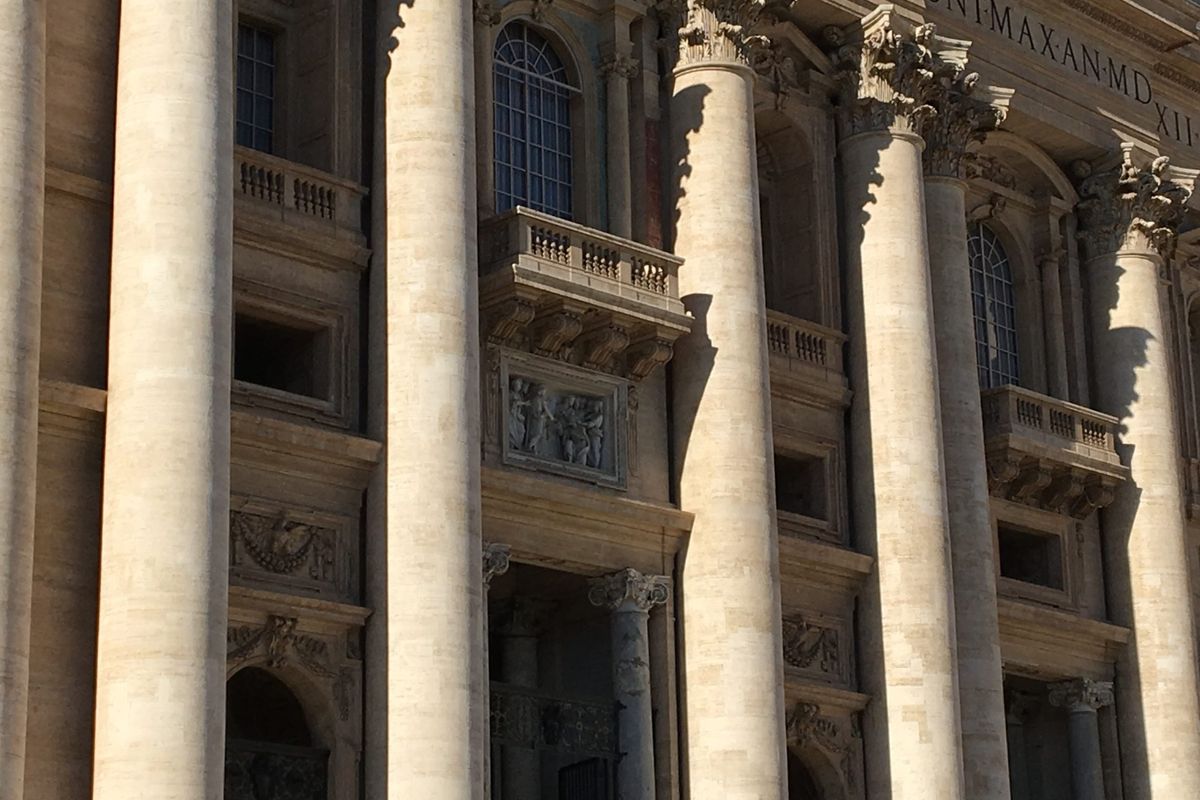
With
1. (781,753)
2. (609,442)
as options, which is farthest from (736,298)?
(781,753)

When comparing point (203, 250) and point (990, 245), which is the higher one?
point (990, 245)

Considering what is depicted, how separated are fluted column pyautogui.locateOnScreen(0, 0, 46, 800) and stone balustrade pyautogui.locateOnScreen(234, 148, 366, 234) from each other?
3.68 metres

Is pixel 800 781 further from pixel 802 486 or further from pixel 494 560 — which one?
pixel 494 560

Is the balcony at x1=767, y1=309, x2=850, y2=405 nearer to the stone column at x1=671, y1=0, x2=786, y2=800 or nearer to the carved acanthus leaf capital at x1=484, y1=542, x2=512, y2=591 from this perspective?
the stone column at x1=671, y1=0, x2=786, y2=800

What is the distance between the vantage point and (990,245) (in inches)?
1686

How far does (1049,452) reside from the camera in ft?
131

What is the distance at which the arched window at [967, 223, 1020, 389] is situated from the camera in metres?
41.7

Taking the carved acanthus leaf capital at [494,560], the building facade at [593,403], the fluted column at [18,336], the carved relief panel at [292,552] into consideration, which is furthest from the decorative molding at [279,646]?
the fluted column at [18,336]

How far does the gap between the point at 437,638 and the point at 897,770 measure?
893 cm

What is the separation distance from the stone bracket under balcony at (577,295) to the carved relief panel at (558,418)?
0.72 feet

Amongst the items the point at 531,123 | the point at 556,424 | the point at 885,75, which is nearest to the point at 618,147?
the point at 531,123

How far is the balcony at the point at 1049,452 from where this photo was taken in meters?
39.8

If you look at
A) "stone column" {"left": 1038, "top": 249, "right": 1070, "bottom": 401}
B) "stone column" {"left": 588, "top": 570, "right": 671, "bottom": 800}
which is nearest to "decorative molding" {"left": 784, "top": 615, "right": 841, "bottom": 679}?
"stone column" {"left": 588, "top": 570, "right": 671, "bottom": 800}

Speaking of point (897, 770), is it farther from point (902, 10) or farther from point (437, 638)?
point (902, 10)
